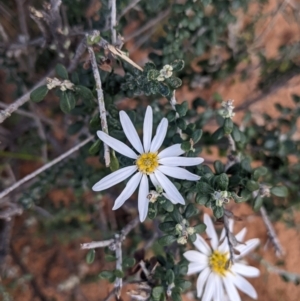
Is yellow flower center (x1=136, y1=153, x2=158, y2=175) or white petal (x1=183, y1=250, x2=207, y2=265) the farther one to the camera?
white petal (x1=183, y1=250, x2=207, y2=265)

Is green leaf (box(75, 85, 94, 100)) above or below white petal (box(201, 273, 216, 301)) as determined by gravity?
above

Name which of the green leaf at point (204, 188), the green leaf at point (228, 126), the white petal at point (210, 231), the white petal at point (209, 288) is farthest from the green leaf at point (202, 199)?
the white petal at point (209, 288)

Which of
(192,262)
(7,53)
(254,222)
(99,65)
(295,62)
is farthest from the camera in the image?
(254,222)

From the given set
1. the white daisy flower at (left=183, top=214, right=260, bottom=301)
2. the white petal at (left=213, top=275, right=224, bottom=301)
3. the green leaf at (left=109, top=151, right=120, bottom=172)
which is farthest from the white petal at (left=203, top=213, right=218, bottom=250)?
the green leaf at (left=109, top=151, right=120, bottom=172)

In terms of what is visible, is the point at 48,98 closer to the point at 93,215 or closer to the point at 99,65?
the point at 93,215

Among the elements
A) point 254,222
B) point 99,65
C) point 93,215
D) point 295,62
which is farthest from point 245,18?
point 99,65

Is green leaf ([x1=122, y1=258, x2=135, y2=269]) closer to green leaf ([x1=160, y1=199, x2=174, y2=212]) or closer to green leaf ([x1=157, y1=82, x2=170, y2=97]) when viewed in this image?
green leaf ([x1=160, y1=199, x2=174, y2=212])

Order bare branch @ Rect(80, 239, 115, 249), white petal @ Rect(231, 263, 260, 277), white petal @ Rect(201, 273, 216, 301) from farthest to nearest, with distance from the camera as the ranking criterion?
white petal @ Rect(231, 263, 260, 277) → white petal @ Rect(201, 273, 216, 301) → bare branch @ Rect(80, 239, 115, 249)
